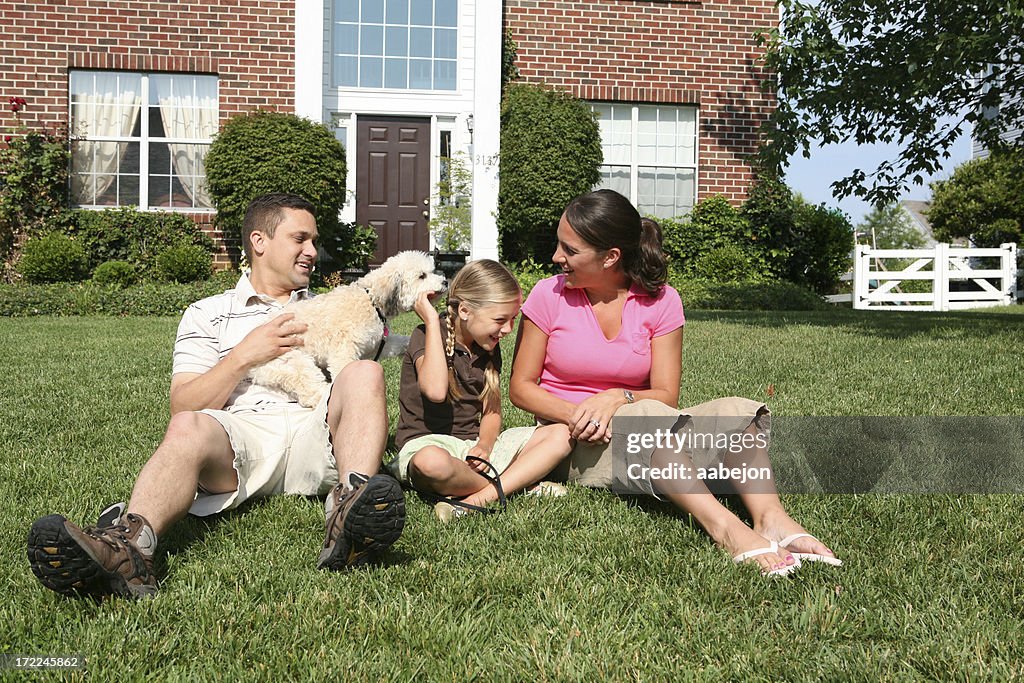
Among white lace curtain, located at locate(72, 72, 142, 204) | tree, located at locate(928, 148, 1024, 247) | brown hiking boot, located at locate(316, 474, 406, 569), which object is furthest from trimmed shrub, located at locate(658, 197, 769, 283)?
brown hiking boot, located at locate(316, 474, 406, 569)

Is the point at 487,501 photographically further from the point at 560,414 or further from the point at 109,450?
the point at 109,450

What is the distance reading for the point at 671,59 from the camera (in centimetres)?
1403

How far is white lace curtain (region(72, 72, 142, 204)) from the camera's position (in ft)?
41.5

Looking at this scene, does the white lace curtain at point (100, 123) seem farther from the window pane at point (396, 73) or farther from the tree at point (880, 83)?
the tree at point (880, 83)

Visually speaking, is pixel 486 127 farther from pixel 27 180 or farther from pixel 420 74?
pixel 27 180

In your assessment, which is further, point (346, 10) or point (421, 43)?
point (421, 43)

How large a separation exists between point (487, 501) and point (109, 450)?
6.20ft

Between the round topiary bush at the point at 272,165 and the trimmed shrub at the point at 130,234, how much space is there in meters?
0.78

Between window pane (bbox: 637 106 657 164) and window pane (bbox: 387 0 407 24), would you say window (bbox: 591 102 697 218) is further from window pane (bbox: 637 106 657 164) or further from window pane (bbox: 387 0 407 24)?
window pane (bbox: 387 0 407 24)

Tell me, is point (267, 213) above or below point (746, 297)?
above

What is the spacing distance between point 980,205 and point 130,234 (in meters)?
17.5

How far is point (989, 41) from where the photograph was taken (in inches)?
310

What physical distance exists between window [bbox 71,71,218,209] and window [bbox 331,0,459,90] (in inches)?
79.9

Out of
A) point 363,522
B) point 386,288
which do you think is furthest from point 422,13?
point 363,522
